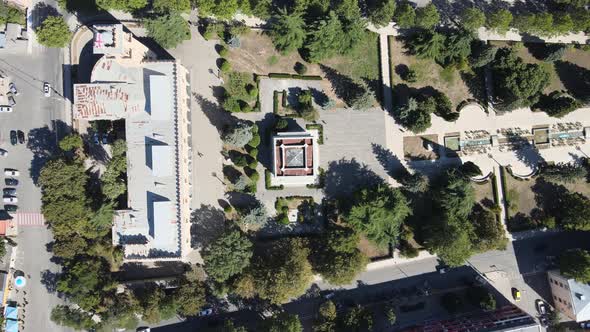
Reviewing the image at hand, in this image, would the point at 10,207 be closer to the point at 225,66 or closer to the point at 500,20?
the point at 225,66

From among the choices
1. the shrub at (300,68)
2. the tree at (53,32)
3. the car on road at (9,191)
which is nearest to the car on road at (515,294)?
the shrub at (300,68)

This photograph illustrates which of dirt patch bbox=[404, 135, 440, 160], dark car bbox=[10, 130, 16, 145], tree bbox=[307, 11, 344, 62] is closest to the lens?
tree bbox=[307, 11, 344, 62]

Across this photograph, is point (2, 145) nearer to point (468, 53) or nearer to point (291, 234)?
point (291, 234)

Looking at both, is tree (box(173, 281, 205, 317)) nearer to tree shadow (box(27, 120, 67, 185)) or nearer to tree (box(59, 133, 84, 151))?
tree (box(59, 133, 84, 151))

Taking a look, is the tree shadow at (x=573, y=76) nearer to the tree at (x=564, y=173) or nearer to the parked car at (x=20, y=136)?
the tree at (x=564, y=173)

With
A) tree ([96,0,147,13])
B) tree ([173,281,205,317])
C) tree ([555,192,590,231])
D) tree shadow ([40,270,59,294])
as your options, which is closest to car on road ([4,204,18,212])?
tree shadow ([40,270,59,294])
